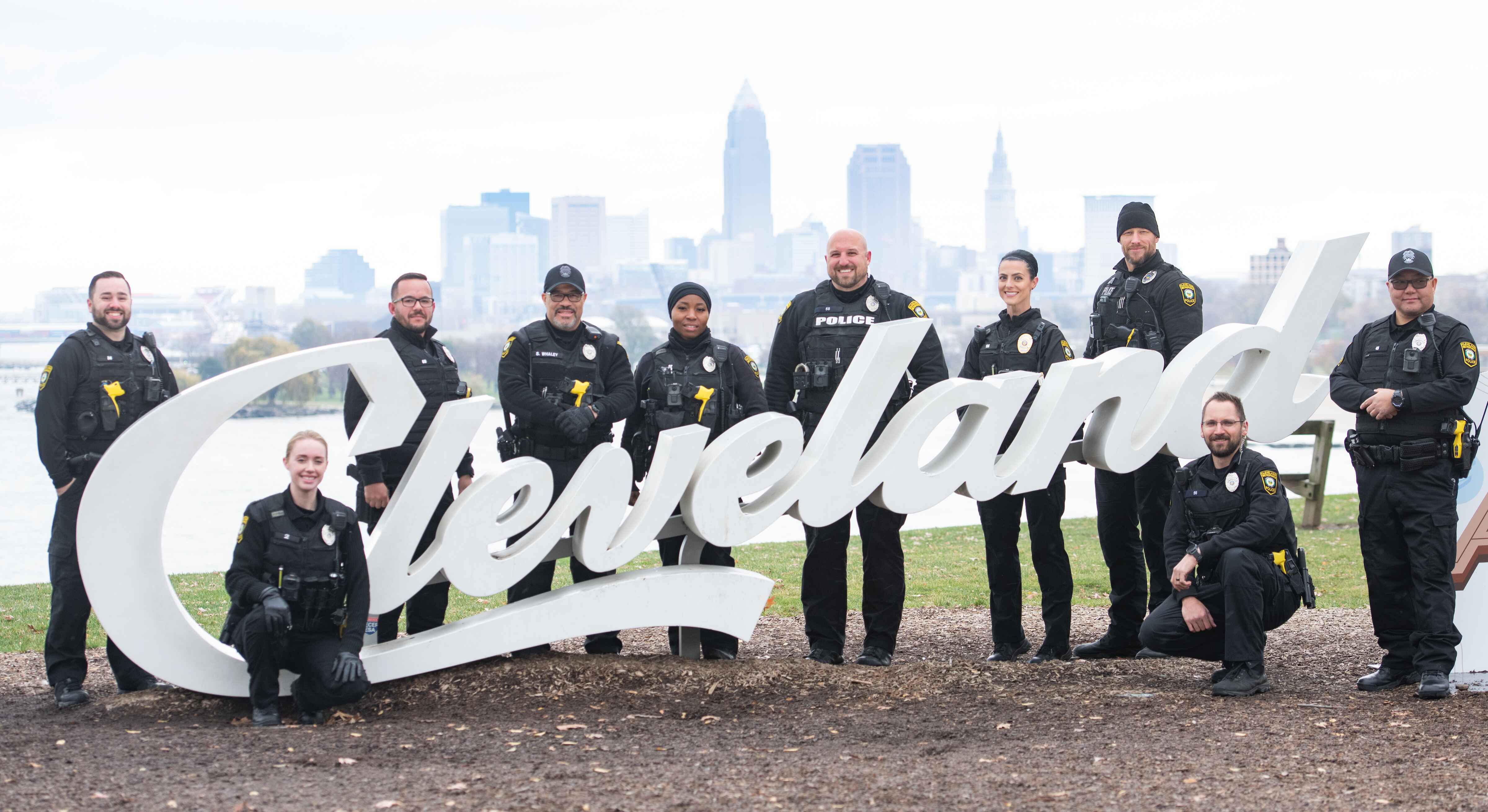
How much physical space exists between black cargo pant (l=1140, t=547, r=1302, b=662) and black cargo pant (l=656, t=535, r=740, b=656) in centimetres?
239

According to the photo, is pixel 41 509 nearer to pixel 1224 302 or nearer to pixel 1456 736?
pixel 1456 736

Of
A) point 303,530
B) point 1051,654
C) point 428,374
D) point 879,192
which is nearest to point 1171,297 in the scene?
point 1051,654

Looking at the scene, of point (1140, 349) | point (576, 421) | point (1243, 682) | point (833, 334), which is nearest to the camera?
point (1243, 682)

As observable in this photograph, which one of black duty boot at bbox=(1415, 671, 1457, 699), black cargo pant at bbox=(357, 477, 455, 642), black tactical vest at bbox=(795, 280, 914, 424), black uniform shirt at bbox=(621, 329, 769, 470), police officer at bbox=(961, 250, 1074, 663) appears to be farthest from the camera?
police officer at bbox=(961, 250, 1074, 663)

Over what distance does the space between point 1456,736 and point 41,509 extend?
121ft

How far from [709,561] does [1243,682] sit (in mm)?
3031

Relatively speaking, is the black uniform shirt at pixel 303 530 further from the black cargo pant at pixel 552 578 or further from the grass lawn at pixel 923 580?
the grass lawn at pixel 923 580

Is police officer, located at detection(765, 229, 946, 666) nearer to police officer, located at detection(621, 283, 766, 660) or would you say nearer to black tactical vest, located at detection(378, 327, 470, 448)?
police officer, located at detection(621, 283, 766, 660)

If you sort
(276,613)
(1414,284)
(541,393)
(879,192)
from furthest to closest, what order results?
1. (879,192)
2. (541,393)
3. (1414,284)
4. (276,613)

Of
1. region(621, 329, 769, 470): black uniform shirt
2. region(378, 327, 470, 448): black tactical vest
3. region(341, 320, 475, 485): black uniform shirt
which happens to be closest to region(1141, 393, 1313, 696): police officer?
region(621, 329, 769, 470): black uniform shirt

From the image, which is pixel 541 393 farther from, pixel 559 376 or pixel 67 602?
pixel 67 602

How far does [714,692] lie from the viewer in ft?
23.0

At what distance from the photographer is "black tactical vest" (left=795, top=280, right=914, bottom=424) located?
776 centimetres

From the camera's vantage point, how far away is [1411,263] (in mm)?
7000
